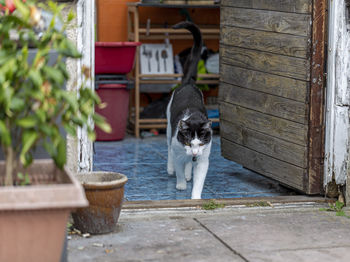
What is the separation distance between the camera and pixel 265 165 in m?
4.49

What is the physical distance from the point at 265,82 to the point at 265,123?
0.29m

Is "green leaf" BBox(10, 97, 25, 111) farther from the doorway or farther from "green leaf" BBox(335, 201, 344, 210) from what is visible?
"green leaf" BBox(335, 201, 344, 210)

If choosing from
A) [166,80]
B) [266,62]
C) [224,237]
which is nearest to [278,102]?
[266,62]

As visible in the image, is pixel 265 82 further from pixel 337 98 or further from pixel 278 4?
pixel 337 98

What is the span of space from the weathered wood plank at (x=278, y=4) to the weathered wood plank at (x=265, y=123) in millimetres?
729

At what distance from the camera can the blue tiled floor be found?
14.2 ft

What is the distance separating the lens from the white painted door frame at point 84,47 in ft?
11.4

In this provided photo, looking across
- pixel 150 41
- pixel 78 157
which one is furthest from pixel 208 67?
pixel 78 157

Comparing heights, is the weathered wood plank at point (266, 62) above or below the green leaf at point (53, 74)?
below

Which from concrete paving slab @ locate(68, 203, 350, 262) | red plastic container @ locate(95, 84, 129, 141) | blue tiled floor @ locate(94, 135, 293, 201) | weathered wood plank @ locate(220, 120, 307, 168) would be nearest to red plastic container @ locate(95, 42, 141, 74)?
red plastic container @ locate(95, 84, 129, 141)

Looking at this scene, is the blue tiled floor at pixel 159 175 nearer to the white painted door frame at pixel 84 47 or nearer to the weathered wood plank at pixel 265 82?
the white painted door frame at pixel 84 47

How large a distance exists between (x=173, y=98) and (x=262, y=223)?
5.36ft

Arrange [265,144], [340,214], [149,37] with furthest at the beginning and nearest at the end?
[149,37] < [265,144] < [340,214]

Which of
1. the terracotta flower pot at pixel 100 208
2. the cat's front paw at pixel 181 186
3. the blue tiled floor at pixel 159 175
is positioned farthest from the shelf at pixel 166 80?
the terracotta flower pot at pixel 100 208
